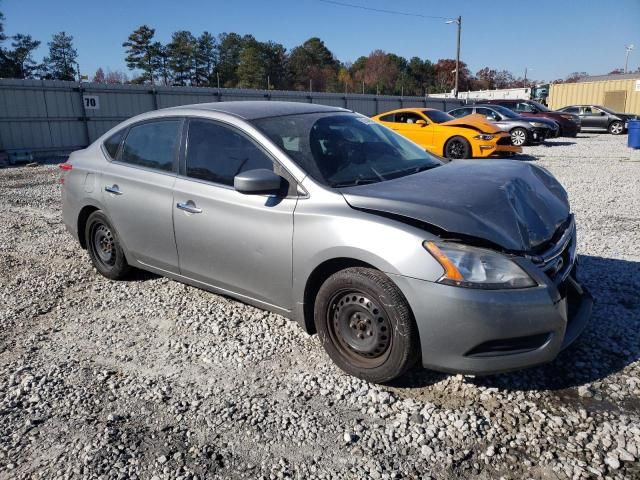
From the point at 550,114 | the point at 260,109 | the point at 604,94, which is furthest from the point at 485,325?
the point at 604,94

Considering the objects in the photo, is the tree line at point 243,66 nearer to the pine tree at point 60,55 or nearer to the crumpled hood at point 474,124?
the pine tree at point 60,55

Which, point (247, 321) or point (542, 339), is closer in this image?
point (542, 339)

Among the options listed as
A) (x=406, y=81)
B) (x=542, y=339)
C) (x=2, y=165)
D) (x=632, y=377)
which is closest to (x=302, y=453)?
(x=542, y=339)

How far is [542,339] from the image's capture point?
2.69 meters

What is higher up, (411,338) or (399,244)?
(399,244)

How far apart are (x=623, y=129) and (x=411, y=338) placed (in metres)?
27.4

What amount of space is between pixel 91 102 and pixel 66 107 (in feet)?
3.08

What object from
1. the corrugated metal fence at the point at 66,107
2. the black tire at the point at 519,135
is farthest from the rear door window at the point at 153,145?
the black tire at the point at 519,135

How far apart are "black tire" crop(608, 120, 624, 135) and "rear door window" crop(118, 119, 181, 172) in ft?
87.8

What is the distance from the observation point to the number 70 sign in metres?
17.9

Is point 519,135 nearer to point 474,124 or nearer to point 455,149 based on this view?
point 474,124

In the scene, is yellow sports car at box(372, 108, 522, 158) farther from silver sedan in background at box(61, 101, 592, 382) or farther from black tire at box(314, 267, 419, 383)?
black tire at box(314, 267, 419, 383)

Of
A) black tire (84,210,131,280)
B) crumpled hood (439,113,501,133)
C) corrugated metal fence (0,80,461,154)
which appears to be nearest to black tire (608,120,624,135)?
crumpled hood (439,113,501,133)

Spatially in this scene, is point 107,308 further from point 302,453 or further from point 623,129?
point 623,129
